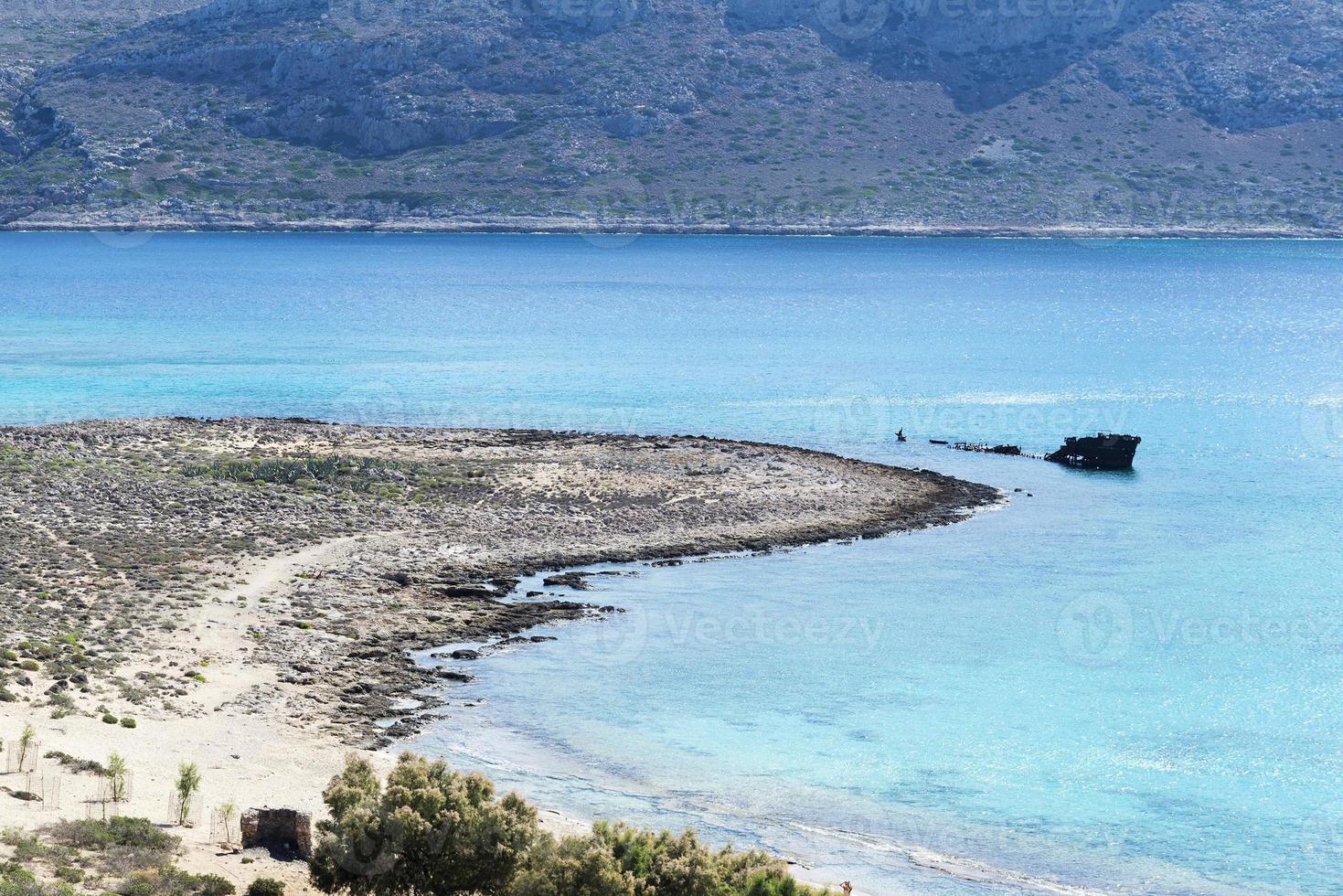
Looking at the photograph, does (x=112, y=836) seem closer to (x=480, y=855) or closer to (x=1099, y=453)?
(x=480, y=855)

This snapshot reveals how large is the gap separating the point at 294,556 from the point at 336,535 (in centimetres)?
267

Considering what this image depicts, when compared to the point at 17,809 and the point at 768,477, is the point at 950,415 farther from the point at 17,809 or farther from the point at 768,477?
the point at 17,809

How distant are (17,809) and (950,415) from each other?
Result: 2275 inches

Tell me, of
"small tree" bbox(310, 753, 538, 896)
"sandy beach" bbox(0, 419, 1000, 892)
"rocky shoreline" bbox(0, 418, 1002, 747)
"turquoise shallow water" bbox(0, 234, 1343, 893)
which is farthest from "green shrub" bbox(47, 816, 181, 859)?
"turquoise shallow water" bbox(0, 234, 1343, 893)

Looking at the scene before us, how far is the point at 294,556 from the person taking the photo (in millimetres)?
43188

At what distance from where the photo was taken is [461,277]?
162 meters

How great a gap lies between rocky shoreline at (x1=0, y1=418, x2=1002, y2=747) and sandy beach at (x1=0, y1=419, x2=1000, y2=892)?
0.34 ft

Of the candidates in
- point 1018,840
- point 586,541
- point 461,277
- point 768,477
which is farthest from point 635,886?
point 461,277

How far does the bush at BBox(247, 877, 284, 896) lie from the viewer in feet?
70.8

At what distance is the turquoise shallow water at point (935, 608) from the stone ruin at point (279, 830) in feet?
19.7

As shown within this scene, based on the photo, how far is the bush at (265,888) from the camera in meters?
21.6

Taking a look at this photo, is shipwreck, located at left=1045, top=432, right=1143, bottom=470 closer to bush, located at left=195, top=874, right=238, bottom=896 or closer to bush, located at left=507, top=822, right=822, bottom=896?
bush, located at left=507, top=822, right=822, bottom=896

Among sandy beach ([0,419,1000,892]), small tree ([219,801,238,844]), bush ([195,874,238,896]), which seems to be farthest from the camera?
sandy beach ([0,419,1000,892])

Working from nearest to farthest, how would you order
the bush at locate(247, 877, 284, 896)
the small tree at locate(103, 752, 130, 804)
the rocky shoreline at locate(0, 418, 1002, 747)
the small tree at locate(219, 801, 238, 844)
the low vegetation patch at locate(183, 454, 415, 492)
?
the bush at locate(247, 877, 284, 896)
the small tree at locate(219, 801, 238, 844)
the small tree at locate(103, 752, 130, 804)
the rocky shoreline at locate(0, 418, 1002, 747)
the low vegetation patch at locate(183, 454, 415, 492)
